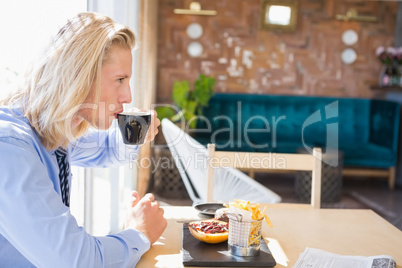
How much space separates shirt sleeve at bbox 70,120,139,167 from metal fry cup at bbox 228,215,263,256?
20.3 inches

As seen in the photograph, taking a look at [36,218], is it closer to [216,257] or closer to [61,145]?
[61,145]

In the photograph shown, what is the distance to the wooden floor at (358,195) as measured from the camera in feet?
13.8

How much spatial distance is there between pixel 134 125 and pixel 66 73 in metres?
0.32

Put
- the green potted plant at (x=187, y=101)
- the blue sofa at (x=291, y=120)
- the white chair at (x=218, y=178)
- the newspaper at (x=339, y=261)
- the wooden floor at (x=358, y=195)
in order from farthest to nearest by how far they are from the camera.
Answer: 1. the blue sofa at (x=291, y=120)
2. the green potted plant at (x=187, y=101)
3. the wooden floor at (x=358, y=195)
4. the white chair at (x=218, y=178)
5. the newspaper at (x=339, y=261)

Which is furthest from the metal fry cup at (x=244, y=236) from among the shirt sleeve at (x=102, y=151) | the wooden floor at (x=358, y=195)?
the wooden floor at (x=358, y=195)

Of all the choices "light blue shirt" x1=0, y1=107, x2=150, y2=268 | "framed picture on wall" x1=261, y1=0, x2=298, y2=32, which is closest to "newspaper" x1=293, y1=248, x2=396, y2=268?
"light blue shirt" x1=0, y1=107, x2=150, y2=268

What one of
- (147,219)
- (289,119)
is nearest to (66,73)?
(147,219)

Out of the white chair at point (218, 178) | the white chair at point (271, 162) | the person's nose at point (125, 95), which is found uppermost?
the person's nose at point (125, 95)

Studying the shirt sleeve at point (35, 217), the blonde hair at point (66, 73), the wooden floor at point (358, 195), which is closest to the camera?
the shirt sleeve at point (35, 217)

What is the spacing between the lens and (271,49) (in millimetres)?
5652

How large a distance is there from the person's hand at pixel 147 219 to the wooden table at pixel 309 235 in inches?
2.4

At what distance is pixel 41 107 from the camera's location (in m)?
0.99

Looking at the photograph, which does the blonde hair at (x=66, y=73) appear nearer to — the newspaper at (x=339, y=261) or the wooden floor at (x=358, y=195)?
the newspaper at (x=339, y=261)

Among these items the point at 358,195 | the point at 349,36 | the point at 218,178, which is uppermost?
the point at 349,36
